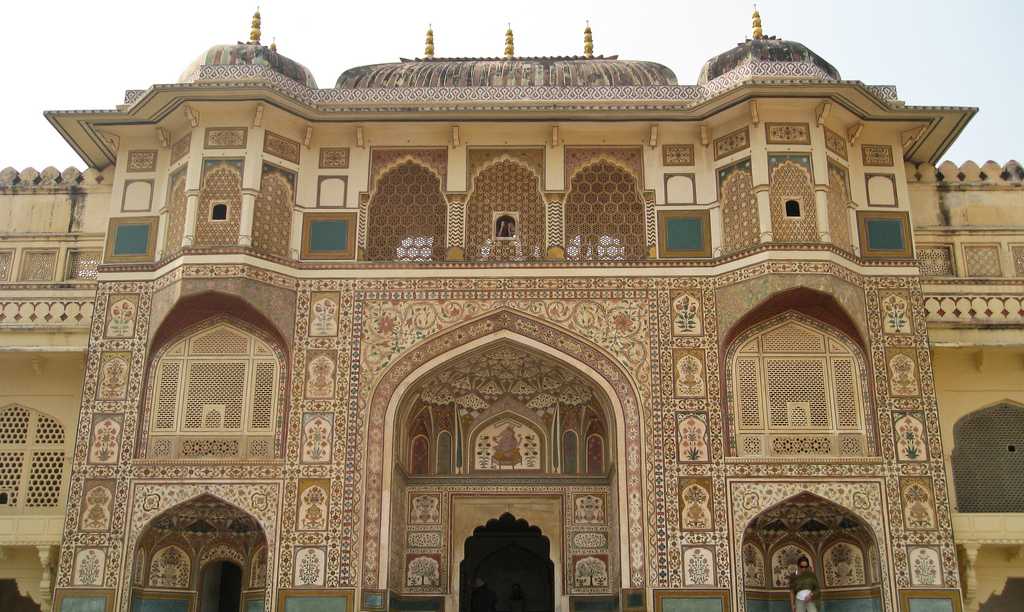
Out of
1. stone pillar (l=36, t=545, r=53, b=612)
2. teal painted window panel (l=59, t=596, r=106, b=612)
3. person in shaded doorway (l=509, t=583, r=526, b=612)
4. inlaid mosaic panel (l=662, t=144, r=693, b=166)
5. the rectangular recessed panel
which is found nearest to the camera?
teal painted window panel (l=59, t=596, r=106, b=612)

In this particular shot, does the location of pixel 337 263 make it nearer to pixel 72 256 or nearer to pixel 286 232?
pixel 286 232

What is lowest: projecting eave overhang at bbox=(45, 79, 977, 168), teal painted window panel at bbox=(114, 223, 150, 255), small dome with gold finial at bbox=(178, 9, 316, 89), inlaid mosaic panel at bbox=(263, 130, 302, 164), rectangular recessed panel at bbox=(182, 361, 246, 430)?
rectangular recessed panel at bbox=(182, 361, 246, 430)

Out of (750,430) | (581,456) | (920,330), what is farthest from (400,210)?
(920,330)

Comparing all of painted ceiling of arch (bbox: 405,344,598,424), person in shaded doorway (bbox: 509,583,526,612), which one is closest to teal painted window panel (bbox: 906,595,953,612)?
painted ceiling of arch (bbox: 405,344,598,424)

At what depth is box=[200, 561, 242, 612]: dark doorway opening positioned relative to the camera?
47.5ft

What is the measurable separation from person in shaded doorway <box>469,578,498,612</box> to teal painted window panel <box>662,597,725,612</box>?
3.72 m

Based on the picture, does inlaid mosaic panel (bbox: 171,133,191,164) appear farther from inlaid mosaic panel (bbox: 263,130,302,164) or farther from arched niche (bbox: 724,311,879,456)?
arched niche (bbox: 724,311,879,456)

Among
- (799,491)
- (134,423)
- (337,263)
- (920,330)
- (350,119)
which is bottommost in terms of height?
(799,491)

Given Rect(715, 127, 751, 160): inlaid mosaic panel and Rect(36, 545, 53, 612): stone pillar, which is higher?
Rect(715, 127, 751, 160): inlaid mosaic panel

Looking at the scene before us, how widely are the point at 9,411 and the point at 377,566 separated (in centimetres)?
576

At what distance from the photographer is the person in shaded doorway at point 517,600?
16141 mm

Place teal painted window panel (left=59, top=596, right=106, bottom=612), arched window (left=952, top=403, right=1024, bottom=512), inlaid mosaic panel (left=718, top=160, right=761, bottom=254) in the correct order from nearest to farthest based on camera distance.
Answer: teal painted window panel (left=59, top=596, right=106, bottom=612)
inlaid mosaic panel (left=718, top=160, right=761, bottom=254)
arched window (left=952, top=403, right=1024, bottom=512)

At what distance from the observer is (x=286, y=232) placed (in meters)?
14.6

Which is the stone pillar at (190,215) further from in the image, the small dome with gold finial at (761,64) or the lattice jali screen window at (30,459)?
the small dome with gold finial at (761,64)
